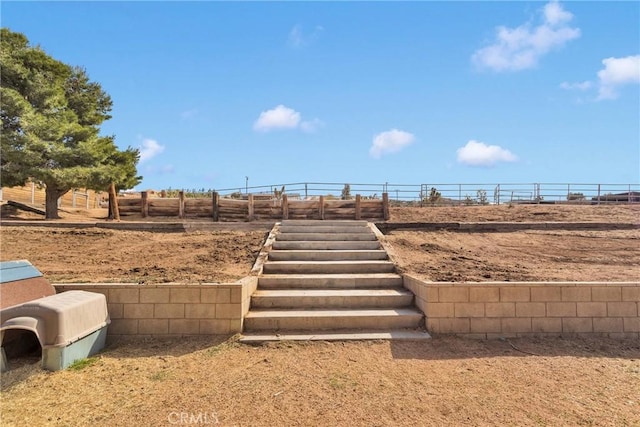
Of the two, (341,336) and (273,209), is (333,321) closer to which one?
(341,336)

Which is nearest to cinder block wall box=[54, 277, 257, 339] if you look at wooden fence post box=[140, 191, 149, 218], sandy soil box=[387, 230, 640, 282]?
sandy soil box=[387, 230, 640, 282]

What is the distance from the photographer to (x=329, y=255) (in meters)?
6.62

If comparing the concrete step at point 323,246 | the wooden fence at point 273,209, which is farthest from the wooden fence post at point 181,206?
the concrete step at point 323,246

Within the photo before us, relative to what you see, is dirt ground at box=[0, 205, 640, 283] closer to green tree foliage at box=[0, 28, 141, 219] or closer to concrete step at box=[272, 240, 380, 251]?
concrete step at box=[272, 240, 380, 251]

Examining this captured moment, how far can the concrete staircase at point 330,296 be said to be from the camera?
4547 millimetres

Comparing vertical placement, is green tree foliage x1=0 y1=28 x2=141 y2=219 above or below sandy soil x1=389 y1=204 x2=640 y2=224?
above

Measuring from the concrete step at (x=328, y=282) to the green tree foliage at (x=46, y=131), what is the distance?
9.90m

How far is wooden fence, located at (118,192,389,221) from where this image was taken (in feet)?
38.6

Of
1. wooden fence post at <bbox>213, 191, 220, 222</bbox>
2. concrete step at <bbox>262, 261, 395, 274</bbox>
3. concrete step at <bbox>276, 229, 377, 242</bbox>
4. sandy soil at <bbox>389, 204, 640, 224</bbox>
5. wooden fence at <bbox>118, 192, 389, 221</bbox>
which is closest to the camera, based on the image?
concrete step at <bbox>262, 261, 395, 274</bbox>

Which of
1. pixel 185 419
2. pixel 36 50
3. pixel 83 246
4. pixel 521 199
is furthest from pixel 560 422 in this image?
pixel 521 199

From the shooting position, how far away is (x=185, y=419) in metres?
2.78

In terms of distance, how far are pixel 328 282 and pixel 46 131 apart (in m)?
11.4

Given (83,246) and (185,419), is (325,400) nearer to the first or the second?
(185,419)

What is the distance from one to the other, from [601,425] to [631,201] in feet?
75.9
